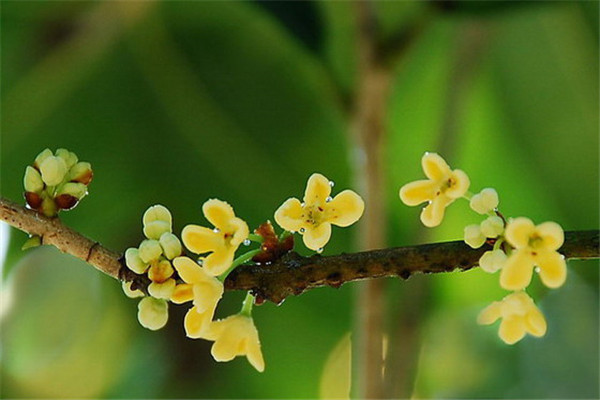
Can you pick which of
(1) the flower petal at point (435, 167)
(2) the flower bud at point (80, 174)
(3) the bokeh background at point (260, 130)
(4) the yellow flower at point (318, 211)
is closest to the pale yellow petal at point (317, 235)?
(4) the yellow flower at point (318, 211)

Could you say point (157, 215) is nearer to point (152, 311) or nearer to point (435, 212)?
point (152, 311)

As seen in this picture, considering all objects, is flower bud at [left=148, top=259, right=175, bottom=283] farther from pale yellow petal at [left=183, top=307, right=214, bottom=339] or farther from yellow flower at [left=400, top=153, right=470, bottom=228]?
yellow flower at [left=400, top=153, right=470, bottom=228]

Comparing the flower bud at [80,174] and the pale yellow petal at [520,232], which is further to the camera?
the flower bud at [80,174]

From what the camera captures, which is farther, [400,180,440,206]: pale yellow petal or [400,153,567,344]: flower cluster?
[400,180,440,206]: pale yellow petal

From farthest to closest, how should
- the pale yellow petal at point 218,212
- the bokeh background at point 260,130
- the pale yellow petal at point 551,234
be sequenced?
the bokeh background at point 260,130 < the pale yellow petal at point 218,212 < the pale yellow petal at point 551,234

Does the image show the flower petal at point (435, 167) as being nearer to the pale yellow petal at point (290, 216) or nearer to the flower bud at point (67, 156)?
the pale yellow petal at point (290, 216)


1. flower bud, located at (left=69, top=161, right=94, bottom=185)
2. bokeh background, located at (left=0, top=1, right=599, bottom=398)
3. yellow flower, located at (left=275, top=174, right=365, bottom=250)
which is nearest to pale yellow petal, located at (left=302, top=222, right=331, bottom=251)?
yellow flower, located at (left=275, top=174, right=365, bottom=250)

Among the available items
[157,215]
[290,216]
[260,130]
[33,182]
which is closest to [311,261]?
[290,216]
